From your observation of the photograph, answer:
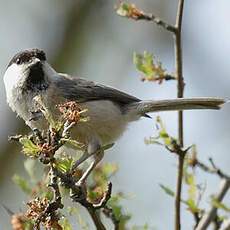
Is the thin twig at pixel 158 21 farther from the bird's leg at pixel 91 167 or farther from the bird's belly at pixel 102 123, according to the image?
the bird's belly at pixel 102 123

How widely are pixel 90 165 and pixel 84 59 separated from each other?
4292 millimetres

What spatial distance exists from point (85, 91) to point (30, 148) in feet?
6.11

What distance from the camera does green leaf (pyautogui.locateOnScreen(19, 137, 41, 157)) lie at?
75.1 inches

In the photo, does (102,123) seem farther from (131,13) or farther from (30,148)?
(30,148)

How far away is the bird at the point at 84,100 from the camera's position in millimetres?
3465

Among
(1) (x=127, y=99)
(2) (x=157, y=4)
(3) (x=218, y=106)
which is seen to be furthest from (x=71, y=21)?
(3) (x=218, y=106)

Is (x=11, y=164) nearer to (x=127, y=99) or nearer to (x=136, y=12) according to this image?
(x=127, y=99)

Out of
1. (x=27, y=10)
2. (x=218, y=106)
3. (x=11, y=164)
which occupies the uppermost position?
(x=27, y=10)

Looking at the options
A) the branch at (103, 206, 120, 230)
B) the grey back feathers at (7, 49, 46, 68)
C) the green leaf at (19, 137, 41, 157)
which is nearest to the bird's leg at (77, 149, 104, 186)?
the branch at (103, 206, 120, 230)

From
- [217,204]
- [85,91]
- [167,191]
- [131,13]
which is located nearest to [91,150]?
[85,91]

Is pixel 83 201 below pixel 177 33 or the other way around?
below

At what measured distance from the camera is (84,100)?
12.2 ft

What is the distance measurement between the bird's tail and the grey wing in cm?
8

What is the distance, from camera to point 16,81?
3.61 m
